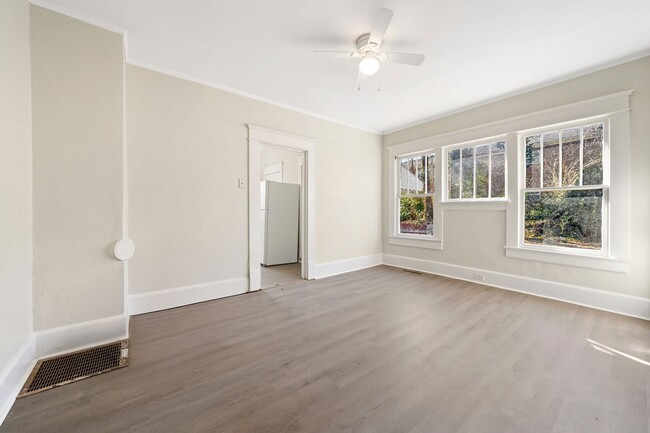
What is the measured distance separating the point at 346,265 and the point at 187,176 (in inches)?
115

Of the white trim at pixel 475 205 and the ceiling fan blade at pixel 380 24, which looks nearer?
the ceiling fan blade at pixel 380 24

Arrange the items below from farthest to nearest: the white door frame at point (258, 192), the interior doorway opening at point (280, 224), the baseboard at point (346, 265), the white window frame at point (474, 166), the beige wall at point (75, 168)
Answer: the interior doorway opening at point (280, 224) → the baseboard at point (346, 265) → the white window frame at point (474, 166) → the white door frame at point (258, 192) → the beige wall at point (75, 168)

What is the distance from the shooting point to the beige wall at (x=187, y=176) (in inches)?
108

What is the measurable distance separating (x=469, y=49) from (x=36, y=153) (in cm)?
382

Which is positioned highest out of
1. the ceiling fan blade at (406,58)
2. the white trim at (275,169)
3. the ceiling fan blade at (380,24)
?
the ceiling fan blade at (380,24)

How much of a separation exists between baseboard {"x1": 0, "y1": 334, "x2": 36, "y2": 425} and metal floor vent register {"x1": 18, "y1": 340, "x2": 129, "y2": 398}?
0.04 m

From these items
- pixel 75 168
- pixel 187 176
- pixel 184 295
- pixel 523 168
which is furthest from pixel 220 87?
pixel 523 168

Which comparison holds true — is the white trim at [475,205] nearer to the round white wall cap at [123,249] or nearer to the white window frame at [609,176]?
the white window frame at [609,176]

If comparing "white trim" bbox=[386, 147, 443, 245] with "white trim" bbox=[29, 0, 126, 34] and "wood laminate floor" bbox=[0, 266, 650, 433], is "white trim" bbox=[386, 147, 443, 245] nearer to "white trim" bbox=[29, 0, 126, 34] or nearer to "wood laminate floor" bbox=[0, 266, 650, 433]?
"wood laminate floor" bbox=[0, 266, 650, 433]

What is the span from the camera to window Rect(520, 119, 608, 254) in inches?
118

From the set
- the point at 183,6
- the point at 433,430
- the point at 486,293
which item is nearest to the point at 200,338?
the point at 433,430

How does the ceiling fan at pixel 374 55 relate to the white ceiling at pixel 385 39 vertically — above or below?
below

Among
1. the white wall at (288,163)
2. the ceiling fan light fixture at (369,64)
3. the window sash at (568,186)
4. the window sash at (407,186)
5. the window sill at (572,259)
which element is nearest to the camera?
the ceiling fan light fixture at (369,64)

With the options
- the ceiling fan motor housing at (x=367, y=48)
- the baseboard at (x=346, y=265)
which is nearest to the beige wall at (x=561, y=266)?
the baseboard at (x=346, y=265)
